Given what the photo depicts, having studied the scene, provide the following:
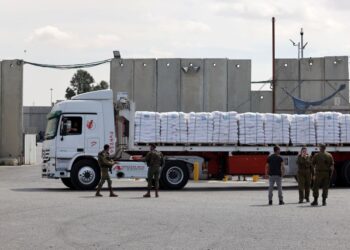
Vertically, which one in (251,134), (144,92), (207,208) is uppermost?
(144,92)

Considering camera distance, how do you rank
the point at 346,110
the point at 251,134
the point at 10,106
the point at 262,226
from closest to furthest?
the point at 262,226 < the point at 251,134 < the point at 346,110 < the point at 10,106

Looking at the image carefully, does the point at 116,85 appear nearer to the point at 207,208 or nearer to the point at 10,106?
the point at 10,106

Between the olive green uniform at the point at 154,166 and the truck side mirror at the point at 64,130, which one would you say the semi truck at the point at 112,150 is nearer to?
the truck side mirror at the point at 64,130

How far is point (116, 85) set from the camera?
4709 centimetres

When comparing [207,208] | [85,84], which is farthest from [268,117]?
[85,84]

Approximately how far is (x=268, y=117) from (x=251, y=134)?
1.02 metres

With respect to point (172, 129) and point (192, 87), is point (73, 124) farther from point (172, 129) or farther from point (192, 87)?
point (192, 87)

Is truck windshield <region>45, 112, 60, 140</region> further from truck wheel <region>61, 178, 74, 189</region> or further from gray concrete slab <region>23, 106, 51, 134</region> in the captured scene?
gray concrete slab <region>23, 106, 51, 134</region>

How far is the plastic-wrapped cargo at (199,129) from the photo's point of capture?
2784 centimetres

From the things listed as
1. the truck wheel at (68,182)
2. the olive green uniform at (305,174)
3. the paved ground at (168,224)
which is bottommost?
the paved ground at (168,224)

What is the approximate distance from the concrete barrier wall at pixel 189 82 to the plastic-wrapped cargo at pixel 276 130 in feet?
59.2

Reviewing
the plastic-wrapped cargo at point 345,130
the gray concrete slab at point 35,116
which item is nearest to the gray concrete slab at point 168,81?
the plastic-wrapped cargo at point 345,130

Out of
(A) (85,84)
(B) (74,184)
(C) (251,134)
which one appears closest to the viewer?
(B) (74,184)

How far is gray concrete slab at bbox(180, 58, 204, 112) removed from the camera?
46750 mm
